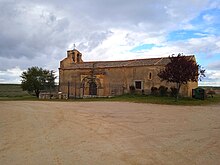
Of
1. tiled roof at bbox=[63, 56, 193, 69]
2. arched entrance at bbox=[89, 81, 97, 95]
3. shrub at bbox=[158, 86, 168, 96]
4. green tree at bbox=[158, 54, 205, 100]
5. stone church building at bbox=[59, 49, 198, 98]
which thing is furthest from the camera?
arched entrance at bbox=[89, 81, 97, 95]

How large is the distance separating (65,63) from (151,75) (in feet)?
53.6

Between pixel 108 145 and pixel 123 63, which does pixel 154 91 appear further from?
pixel 108 145

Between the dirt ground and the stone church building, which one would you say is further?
the stone church building

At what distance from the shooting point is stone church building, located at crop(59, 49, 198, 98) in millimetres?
36438

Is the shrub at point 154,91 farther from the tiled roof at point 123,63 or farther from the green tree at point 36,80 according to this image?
the green tree at point 36,80

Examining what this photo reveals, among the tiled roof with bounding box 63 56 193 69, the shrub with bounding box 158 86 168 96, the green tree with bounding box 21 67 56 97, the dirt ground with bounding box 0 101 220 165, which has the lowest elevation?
the dirt ground with bounding box 0 101 220 165

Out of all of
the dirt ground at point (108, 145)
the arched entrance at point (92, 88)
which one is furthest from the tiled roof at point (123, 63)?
the dirt ground at point (108, 145)

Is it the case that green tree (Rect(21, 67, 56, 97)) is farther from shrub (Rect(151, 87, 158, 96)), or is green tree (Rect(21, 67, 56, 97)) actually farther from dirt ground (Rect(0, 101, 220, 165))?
dirt ground (Rect(0, 101, 220, 165))

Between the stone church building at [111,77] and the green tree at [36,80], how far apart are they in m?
2.03

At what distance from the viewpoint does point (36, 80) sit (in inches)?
1677

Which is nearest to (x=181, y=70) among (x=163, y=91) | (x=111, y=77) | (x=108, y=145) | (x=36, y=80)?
(x=163, y=91)

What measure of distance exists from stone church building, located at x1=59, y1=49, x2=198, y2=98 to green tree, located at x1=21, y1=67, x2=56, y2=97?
2.03 meters

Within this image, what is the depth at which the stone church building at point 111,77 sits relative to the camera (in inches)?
1435

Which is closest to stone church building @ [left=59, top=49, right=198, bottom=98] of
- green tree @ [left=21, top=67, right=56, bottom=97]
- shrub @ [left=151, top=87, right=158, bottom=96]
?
shrub @ [left=151, top=87, right=158, bottom=96]
